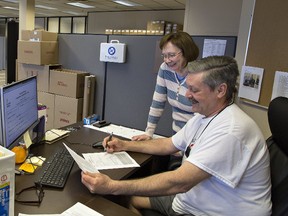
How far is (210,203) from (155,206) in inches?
12.5

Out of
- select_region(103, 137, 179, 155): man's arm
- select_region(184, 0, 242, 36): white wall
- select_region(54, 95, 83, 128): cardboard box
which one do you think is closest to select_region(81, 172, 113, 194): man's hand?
select_region(103, 137, 179, 155): man's arm

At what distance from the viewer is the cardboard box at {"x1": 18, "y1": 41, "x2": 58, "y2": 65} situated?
3.26m

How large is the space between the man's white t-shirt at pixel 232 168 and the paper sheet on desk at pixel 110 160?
354 mm

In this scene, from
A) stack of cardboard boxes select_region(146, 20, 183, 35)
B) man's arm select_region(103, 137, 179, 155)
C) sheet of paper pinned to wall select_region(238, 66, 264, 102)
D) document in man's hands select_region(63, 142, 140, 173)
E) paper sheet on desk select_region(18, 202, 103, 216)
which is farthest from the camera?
stack of cardboard boxes select_region(146, 20, 183, 35)

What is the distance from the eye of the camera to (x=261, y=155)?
1.04 m

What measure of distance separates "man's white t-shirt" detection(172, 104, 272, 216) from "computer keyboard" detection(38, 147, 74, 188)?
526 millimetres

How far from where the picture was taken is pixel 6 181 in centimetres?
69

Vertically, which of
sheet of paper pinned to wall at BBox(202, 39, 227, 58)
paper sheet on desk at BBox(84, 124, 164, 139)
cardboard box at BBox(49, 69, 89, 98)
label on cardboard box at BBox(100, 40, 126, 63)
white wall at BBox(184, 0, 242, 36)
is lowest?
paper sheet on desk at BBox(84, 124, 164, 139)

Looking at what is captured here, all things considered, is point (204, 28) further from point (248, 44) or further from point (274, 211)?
point (274, 211)

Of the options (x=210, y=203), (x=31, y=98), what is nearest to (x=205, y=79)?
(x=210, y=203)

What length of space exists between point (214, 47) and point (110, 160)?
1.63m

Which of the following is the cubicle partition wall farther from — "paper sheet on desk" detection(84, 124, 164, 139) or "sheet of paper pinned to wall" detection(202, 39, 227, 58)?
"paper sheet on desk" detection(84, 124, 164, 139)

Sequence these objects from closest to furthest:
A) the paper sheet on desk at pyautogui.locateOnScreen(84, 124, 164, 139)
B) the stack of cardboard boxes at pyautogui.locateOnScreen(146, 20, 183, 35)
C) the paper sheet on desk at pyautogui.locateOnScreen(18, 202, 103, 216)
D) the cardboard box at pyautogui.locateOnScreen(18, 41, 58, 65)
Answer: the paper sheet on desk at pyautogui.locateOnScreen(18, 202, 103, 216), the paper sheet on desk at pyautogui.locateOnScreen(84, 124, 164, 139), the cardboard box at pyautogui.locateOnScreen(18, 41, 58, 65), the stack of cardboard boxes at pyautogui.locateOnScreen(146, 20, 183, 35)

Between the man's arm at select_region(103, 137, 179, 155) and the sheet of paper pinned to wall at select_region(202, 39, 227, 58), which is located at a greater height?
the sheet of paper pinned to wall at select_region(202, 39, 227, 58)
